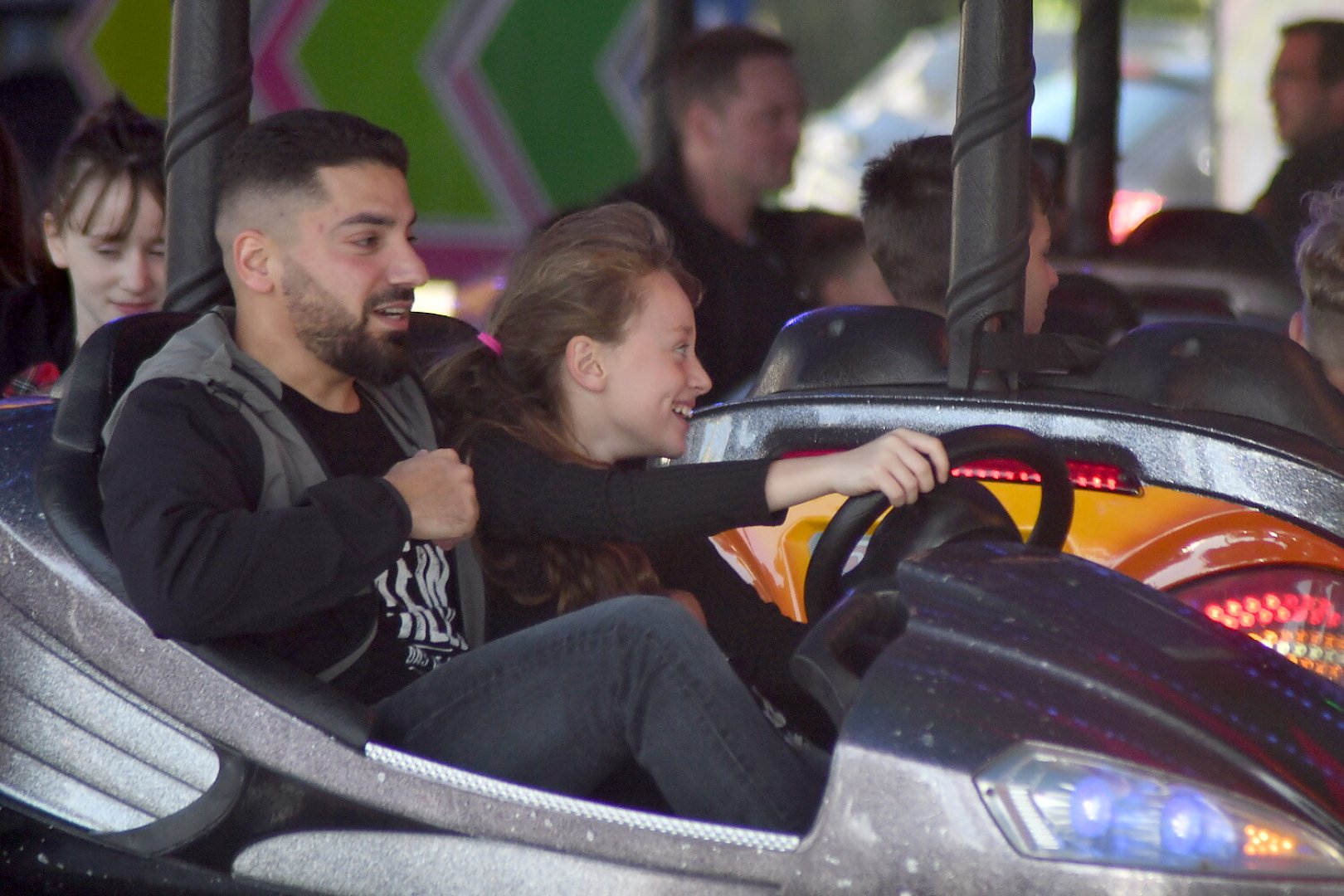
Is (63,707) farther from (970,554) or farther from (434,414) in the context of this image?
(970,554)

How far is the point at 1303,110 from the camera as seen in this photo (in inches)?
175

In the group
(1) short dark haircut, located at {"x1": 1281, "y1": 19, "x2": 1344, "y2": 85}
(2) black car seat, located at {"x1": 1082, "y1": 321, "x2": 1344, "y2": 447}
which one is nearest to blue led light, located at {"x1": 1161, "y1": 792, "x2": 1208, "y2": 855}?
(2) black car seat, located at {"x1": 1082, "y1": 321, "x2": 1344, "y2": 447}

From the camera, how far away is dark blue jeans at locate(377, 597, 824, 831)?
154 cm

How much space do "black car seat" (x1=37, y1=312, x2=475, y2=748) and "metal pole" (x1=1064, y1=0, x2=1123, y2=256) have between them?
8.06ft

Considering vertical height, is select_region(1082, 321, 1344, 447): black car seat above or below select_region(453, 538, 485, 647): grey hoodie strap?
above

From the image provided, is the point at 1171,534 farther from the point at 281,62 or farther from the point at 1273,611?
the point at 281,62

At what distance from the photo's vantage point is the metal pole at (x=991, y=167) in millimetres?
1869

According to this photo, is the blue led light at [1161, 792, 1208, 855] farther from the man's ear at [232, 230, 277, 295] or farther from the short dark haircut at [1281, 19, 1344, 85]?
the short dark haircut at [1281, 19, 1344, 85]

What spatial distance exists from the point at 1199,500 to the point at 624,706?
0.63 m

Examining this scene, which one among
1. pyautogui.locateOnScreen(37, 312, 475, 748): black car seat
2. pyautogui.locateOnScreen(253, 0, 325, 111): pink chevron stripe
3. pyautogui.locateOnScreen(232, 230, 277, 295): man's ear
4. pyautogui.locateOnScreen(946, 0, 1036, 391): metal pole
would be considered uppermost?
pyautogui.locateOnScreen(946, 0, 1036, 391): metal pole

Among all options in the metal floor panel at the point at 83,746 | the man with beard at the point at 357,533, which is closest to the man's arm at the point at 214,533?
the man with beard at the point at 357,533

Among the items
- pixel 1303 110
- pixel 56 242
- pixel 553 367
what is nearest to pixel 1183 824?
pixel 553 367

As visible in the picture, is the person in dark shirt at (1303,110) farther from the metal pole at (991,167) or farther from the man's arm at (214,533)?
the man's arm at (214,533)

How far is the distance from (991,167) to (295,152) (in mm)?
735
